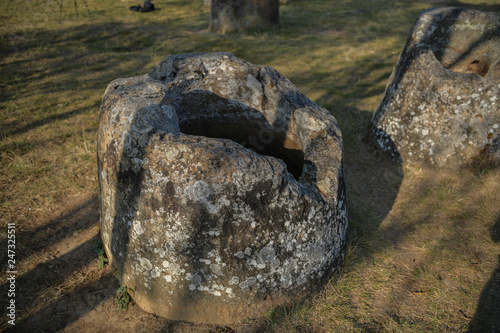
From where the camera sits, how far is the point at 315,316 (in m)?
2.93

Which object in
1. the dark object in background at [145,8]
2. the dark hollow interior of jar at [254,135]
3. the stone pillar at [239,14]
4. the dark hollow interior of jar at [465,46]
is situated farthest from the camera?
the dark object in background at [145,8]

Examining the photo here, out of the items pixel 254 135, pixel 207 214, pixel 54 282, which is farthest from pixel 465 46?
pixel 54 282

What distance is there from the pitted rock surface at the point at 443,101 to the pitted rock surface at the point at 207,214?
6.88 ft

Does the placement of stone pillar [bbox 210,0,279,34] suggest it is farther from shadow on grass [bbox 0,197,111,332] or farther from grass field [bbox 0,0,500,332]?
shadow on grass [bbox 0,197,111,332]

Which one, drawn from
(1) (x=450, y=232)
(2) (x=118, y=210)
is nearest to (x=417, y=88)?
(1) (x=450, y=232)

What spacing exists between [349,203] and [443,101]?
1794 millimetres

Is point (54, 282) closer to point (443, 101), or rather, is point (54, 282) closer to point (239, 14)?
point (443, 101)

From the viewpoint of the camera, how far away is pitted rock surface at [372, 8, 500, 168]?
458cm

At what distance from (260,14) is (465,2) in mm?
7726

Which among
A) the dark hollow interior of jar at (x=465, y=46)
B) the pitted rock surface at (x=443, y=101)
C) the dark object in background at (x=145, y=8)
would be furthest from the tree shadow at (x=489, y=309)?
the dark object in background at (x=145, y=8)

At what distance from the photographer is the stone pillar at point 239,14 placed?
985cm

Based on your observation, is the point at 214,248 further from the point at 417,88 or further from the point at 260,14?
the point at 260,14

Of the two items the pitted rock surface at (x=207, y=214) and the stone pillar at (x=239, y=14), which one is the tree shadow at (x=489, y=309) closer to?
the pitted rock surface at (x=207, y=214)

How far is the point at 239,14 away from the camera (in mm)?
9898
